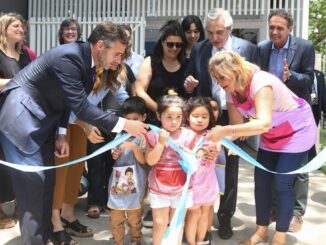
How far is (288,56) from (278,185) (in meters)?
1.28

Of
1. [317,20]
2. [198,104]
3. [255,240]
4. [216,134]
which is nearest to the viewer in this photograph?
[216,134]

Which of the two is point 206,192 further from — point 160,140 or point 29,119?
point 29,119

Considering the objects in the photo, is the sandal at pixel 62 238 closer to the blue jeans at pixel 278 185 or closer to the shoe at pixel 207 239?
the shoe at pixel 207 239

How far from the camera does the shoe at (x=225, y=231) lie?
4.23 m

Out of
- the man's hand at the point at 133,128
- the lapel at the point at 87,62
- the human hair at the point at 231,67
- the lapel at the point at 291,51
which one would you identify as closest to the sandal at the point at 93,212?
the man's hand at the point at 133,128

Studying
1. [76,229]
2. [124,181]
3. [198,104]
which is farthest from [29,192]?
[198,104]

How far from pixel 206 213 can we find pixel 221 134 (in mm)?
863

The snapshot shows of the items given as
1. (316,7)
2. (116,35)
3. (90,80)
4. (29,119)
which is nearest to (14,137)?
(29,119)

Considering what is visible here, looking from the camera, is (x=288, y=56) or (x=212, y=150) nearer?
(x=212, y=150)

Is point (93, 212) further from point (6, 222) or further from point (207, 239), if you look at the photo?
point (207, 239)

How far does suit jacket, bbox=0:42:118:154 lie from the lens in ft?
9.89

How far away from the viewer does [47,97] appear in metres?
3.20

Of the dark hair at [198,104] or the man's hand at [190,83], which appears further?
the man's hand at [190,83]

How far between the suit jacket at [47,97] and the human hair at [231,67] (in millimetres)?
823
